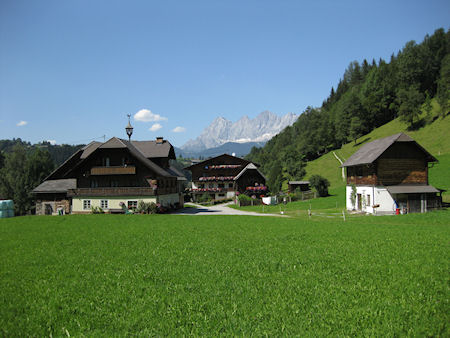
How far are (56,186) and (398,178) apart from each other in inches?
1769

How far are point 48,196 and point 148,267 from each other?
3811 cm

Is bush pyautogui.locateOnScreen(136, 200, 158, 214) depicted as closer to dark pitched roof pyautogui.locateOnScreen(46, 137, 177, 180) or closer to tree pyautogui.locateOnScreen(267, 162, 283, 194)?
dark pitched roof pyautogui.locateOnScreen(46, 137, 177, 180)

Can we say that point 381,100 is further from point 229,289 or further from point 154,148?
point 229,289

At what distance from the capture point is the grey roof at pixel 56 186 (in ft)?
134

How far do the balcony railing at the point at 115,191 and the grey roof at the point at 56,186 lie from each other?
293 centimetres

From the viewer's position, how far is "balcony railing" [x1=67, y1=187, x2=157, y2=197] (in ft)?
122

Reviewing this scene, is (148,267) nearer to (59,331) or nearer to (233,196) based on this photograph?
(59,331)

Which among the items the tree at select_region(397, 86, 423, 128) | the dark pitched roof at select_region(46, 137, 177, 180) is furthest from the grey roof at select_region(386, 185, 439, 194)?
the tree at select_region(397, 86, 423, 128)

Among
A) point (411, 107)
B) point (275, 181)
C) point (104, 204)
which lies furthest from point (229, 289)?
point (411, 107)

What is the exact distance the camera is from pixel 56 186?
137 feet

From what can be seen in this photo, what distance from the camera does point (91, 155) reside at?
124 feet

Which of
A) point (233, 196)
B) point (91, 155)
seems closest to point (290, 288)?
point (91, 155)

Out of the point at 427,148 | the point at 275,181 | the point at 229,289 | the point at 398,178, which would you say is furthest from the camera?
the point at 275,181

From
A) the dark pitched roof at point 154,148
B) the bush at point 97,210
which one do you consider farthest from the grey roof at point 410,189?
the bush at point 97,210
